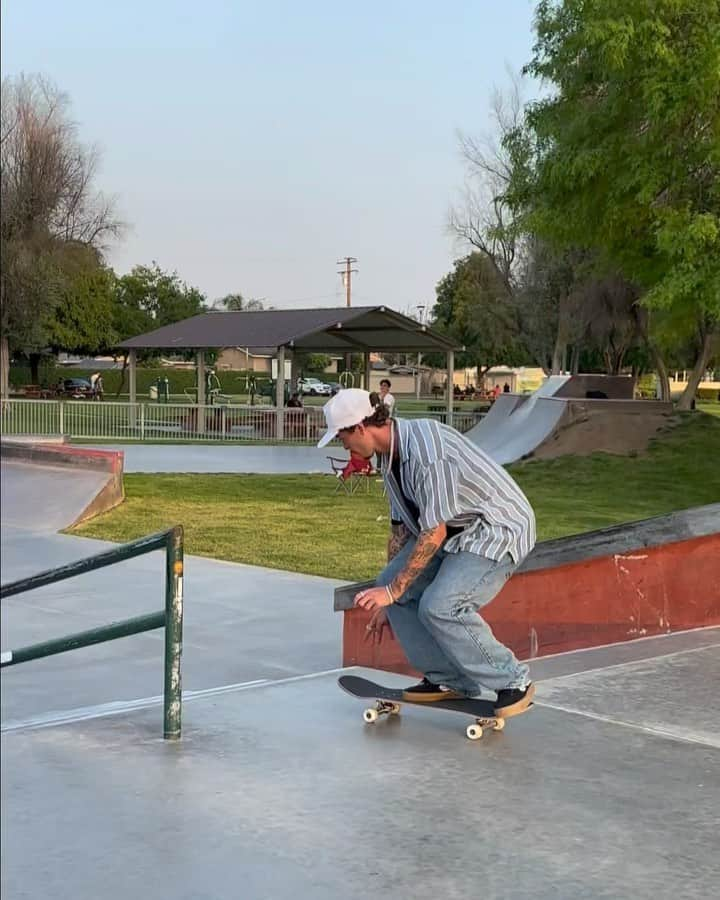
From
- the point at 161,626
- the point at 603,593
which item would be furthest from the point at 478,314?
the point at 161,626

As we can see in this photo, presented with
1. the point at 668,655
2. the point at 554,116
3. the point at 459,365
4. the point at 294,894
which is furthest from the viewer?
the point at 459,365

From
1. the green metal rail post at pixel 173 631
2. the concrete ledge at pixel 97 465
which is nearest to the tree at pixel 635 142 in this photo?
the concrete ledge at pixel 97 465

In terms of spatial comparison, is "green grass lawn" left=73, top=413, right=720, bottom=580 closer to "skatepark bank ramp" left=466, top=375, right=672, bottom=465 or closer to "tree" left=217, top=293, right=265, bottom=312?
"skatepark bank ramp" left=466, top=375, right=672, bottom=465

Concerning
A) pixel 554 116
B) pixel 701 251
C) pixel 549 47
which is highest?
pixel 549 47

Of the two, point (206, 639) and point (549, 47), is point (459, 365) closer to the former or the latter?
point (549, 47)

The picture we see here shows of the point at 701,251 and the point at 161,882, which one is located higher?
the point at 701,251

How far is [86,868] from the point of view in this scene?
3.37 metres

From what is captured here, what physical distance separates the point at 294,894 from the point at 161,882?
0.40 metres

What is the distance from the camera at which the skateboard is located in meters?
4.84

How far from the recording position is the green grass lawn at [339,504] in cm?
1082

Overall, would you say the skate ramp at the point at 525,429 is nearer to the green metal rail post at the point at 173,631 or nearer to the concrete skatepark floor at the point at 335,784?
the concrete skatepark floor at the point at 335,784

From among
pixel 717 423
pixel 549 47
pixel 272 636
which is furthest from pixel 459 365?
pixel 272 636

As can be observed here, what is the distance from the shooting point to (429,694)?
16.4ft

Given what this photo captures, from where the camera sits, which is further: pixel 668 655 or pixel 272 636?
pixel 272 636
